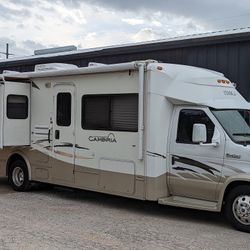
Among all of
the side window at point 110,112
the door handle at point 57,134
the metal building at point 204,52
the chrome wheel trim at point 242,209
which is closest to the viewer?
the chrome wheel trim at point 242,209

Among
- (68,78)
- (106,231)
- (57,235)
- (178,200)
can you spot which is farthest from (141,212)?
(68,78)

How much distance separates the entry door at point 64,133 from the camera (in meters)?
10.2

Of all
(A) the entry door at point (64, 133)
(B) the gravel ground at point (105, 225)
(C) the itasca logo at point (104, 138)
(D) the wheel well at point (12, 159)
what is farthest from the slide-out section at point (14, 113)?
(C) the itasca logo at point (104, 138)

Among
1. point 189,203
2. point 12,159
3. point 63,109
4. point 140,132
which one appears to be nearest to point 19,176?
point 12,159

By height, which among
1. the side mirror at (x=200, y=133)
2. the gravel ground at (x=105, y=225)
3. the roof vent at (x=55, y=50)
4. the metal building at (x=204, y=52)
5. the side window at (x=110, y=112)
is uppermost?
the roof vent at (x=55, y=50)

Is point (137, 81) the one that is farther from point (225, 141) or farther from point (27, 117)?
point (27, 117)

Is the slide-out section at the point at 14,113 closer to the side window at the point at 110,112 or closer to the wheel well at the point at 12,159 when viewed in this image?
the wheel well at the point at 12,159

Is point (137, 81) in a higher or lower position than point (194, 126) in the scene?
higher

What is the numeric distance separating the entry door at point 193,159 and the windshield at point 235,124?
0.15m

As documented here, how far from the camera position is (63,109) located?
10383 mm

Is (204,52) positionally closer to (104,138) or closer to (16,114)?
(104,138)

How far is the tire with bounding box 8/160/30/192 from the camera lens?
1126 centimetres

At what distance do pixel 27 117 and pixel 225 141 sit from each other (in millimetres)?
4963

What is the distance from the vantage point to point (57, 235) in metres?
7.12
